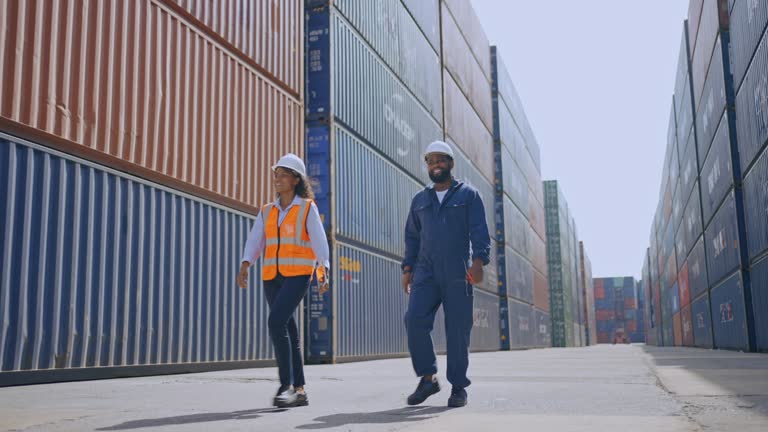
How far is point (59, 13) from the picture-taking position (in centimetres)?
734

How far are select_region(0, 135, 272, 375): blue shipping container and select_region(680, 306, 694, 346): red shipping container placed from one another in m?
27.0

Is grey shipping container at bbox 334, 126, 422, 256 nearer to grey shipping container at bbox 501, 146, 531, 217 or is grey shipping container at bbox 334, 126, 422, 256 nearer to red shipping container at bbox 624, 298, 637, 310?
grey shipping container at bbox 501, 146, 531, 217

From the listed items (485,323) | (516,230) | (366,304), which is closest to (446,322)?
(366,304)

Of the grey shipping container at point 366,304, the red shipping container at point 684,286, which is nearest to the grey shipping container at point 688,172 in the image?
the red shipping container at point 684,286

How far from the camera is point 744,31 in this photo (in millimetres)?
15625

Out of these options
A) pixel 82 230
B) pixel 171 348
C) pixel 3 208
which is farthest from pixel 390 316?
pixel 3 208

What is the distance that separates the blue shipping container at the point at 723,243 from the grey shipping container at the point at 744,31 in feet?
10.6

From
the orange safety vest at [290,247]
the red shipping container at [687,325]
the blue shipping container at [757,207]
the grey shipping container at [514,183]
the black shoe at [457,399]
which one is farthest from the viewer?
the grey shipping container at [514,183]

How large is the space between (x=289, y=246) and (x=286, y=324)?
49cm

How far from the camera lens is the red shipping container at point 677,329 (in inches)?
1506

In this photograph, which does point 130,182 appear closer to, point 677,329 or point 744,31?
point 744,31

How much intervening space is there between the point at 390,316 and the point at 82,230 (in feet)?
31.2

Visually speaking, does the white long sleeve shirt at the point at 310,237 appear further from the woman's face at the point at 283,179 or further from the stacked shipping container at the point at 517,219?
the stacked shipping container at the point at 517,219

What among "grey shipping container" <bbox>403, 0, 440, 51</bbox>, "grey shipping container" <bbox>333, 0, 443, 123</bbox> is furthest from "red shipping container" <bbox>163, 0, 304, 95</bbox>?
"grey shipping container" <bbox>403, 0, 440, 51</bbox>
